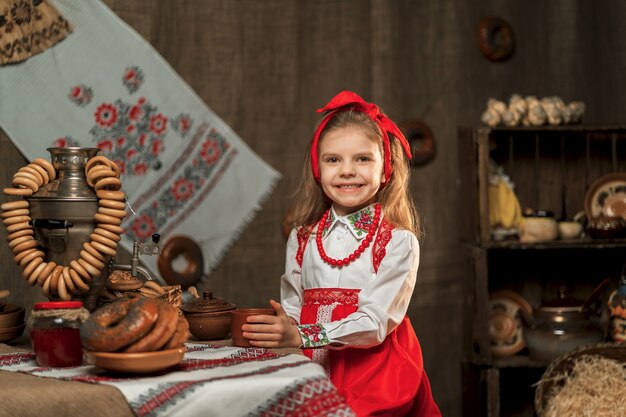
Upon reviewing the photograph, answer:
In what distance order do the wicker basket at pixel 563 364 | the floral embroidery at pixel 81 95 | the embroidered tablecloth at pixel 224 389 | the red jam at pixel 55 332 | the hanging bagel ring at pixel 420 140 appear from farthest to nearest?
the hanging bagel ring at pixel 420 140, the floral embroidery at pixel 81 95, the wicker basket at pixel 563 364, the red jam at pixel 55 332, the embroidered tablecloth at pixel 224 389

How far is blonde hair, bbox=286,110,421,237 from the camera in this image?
228 centimetres

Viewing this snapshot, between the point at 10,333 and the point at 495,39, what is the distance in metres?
3.14

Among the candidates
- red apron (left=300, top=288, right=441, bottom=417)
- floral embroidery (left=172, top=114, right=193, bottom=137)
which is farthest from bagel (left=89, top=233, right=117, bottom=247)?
floral embroidery (left=172, top=114, right=193, bottom=137)

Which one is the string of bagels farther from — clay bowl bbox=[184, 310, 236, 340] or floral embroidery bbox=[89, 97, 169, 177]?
floral embroidery bbox=[89, 97, 169, 177]

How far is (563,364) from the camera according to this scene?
340 cm

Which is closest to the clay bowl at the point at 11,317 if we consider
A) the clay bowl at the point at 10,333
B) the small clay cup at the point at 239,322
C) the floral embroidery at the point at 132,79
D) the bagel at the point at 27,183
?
the clay bowl at the point at 10,333

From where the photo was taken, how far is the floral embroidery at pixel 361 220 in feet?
7.40

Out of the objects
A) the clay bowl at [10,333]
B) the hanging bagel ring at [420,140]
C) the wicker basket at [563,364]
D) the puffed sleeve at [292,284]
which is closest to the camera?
the clay bowl at [10,333]

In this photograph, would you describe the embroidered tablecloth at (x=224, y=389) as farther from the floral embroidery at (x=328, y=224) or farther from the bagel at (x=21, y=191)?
the floral embroidery at (x=328, y=224)

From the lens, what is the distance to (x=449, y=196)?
169 inches

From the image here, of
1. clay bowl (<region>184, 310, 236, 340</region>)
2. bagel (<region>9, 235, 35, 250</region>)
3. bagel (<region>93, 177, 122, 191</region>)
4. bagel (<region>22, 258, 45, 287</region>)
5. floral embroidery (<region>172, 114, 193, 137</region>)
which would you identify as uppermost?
floral embroidery (<region>172, 114, 193, 137</region>)

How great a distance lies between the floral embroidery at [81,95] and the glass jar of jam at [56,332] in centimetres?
212

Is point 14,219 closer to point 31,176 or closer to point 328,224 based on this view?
point 31,176

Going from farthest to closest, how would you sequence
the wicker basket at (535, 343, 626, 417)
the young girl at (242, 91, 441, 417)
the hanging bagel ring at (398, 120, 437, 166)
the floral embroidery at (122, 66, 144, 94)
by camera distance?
1. the hanging bagel ring at (398, 120, 437, 166)
2. the floral embroidery at (122, 66, 144, 94)
3. the wicker basket at (535, 343, 626, 417)
4. the young girl at (242, 91, 441, 417)
